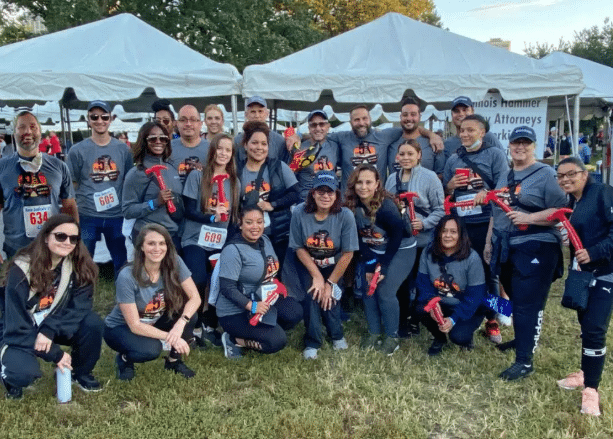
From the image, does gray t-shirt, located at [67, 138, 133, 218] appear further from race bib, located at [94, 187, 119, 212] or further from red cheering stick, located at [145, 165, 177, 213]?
red cheering stick, located at [145, 165, 177, 213]

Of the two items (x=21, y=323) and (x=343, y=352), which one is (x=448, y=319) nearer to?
(x=343, y=352)

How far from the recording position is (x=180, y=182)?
13.3ft

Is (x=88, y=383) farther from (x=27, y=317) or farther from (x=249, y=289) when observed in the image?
(x=249, y=289)

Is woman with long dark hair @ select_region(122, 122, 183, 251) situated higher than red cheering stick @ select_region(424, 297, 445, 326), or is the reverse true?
woman with long dark hair @ select_region(122, 122, 183, 251)

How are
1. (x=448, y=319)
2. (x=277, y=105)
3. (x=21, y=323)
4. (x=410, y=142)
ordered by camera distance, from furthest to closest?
(x=277, y=105), (x=410, y=142), (x=448, y=319), (x=21, y=323)

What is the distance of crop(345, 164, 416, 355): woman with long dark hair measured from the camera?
3887 millimetres

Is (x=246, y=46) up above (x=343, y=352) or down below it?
above

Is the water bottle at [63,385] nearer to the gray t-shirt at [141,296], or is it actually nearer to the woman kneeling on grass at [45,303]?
the woman kneeling on grass at [45,303]

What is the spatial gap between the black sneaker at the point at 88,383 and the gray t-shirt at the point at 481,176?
3012mm

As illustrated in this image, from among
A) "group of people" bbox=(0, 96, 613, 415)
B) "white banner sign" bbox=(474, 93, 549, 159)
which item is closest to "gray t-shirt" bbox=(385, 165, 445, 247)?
"group of people" bbox=(0, 96, 613, 415)

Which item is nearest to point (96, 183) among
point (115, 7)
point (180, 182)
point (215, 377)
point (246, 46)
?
point (180, 182)

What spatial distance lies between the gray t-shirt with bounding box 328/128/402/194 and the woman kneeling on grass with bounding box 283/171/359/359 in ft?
2.92

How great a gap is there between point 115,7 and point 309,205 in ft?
57.9

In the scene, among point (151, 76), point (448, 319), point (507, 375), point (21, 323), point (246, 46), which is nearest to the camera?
point (21, 323)
